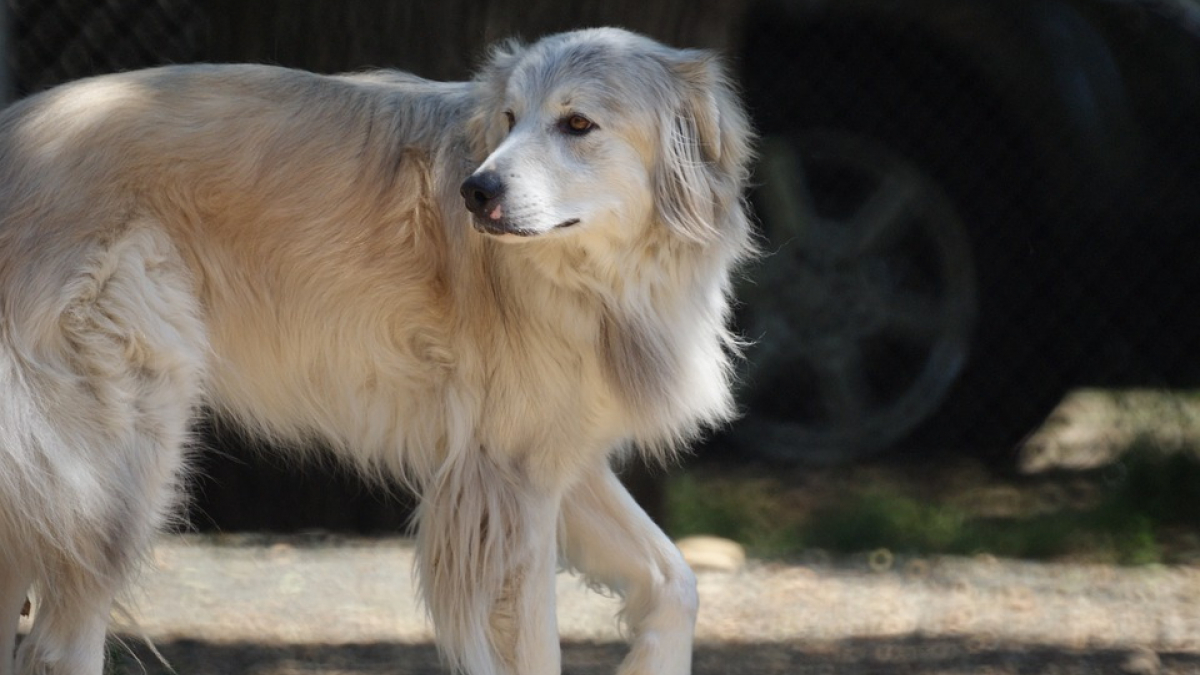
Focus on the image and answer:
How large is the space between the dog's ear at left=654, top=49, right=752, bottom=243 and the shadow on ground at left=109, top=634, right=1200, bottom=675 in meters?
1.53

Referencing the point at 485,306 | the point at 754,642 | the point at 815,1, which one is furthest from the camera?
the point at 815,1

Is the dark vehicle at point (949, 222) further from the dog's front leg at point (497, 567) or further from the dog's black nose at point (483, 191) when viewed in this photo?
the dog's black nose at point (483, 191)

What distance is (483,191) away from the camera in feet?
11.2

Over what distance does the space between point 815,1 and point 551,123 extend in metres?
2.94

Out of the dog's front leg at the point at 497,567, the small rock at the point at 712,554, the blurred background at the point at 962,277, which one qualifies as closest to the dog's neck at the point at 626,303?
the dog's front leg at the point at 497,567

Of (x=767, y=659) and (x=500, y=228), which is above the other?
(x=500, y=228)

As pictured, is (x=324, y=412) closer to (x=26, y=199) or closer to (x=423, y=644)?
(x=26, y=199)

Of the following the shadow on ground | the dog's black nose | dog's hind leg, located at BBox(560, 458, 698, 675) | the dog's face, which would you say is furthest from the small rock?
the dog's black nose

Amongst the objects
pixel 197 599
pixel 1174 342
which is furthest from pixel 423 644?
pixel 1174 342

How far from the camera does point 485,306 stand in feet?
12.5

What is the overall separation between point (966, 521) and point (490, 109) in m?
3.21

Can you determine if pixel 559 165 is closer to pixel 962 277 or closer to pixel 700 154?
pixel 700 154

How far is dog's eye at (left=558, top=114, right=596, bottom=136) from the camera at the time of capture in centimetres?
365

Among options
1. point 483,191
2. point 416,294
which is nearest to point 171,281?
point 416,294
